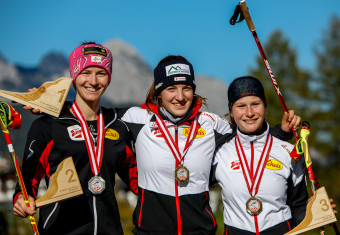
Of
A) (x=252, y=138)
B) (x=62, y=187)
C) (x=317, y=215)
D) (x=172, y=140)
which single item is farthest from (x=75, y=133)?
(x=317, y=215)

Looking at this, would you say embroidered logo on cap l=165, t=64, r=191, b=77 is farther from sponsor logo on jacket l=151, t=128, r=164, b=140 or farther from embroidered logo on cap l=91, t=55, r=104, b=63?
embroidered logo on cap l=91, t=55, r=104, b=63

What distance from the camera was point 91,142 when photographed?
3900 mm

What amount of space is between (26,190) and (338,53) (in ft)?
96.4

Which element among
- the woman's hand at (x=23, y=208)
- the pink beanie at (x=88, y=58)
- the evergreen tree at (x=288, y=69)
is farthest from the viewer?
the evergreen tree at (x=288, y=69)

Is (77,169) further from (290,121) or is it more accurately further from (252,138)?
(290,121)

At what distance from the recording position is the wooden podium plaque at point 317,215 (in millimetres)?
3451

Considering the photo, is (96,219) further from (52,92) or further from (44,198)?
(52,92)

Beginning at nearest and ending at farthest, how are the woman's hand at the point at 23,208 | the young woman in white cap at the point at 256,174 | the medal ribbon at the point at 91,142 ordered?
the woman's hand at the point at 23,208 → the medal ribbon at the point at 91,142 → the young woman in white cap at the point at 256,174

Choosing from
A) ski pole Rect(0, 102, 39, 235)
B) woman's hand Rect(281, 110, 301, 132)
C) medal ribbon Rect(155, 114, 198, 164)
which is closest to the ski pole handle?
woman's hand Rect(281, 110, 301, 132)

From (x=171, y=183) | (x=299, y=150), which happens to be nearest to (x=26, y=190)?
(x=171, y=183)

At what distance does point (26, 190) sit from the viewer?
368 cm

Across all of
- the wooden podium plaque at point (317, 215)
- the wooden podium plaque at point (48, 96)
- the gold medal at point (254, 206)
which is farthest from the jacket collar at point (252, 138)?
the wooden podium plaque at point (48, 96)

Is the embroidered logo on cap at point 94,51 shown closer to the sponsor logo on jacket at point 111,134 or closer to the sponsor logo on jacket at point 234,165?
the sponsor logo on jacket at point 111,134

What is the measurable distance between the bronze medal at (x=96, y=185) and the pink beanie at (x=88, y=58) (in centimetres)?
102
